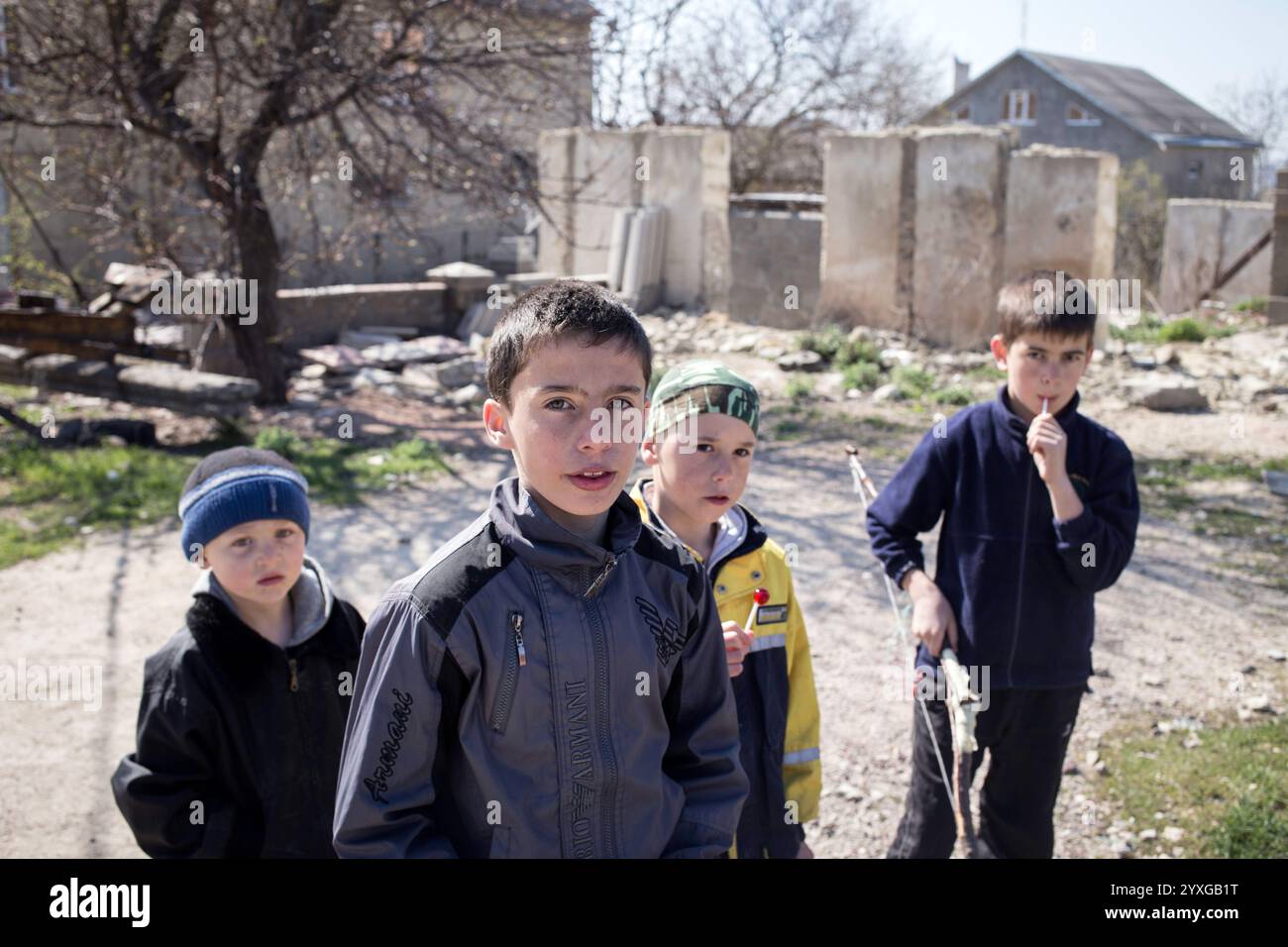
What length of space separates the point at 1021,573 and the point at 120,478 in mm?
6524

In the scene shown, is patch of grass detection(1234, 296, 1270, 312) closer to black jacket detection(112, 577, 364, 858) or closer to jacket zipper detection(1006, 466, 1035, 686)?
jacket zipper detection(1006, 466, 1035, 686)

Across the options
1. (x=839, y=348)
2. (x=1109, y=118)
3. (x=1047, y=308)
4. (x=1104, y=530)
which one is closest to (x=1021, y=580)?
(x=1104, y=530)

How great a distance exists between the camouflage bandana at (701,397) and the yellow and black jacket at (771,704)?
20 cm

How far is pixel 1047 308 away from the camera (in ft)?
9.49

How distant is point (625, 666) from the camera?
5.79 ft

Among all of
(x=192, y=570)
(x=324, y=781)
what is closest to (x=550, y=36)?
(x=192, y=570)

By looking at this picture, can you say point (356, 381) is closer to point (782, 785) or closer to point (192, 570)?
point (192, 570)

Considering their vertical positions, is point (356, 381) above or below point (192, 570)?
above

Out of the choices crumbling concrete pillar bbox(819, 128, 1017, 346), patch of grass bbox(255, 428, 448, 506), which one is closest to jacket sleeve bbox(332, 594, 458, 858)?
patch of grass bbox(255, 428, 448, 506)

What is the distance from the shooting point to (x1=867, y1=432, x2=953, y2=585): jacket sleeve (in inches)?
119

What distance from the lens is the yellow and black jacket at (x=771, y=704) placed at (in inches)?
96.3

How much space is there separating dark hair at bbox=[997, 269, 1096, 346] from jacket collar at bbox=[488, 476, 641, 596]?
155 centimetres

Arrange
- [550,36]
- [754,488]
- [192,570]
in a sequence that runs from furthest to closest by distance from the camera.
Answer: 1. [550,36]
2. [754,488]
3. [192,570]
